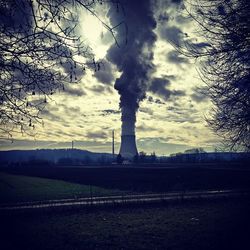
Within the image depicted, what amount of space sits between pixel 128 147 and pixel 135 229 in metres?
39.5

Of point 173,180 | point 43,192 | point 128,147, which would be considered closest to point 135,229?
point 43,192

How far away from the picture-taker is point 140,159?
166 feet

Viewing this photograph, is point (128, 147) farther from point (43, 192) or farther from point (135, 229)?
point (135, 229)

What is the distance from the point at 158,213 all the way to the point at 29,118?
619cm

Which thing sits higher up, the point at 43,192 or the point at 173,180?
the point at 173,180

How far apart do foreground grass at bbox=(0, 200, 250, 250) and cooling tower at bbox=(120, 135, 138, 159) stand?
35.1 m

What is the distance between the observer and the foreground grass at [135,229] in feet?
19.8

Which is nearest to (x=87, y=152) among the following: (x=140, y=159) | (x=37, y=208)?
(x=140, y=159)

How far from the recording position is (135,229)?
7254 mm

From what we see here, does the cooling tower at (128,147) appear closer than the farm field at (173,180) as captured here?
No

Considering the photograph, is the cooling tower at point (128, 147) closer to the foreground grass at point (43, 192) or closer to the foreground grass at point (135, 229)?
the foreground grass at point (43, 192)

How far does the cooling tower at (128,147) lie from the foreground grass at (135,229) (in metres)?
35.1

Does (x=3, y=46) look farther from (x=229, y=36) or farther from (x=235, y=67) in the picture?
(x=235, y=67)

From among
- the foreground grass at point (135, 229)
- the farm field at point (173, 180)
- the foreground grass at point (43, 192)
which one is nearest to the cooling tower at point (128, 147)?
the farm field at point (173, 180)
